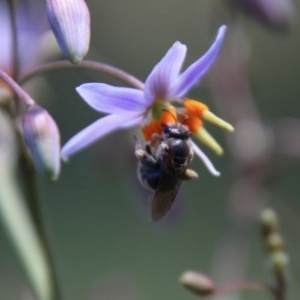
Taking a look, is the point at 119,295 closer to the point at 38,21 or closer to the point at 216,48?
the point at 38,21

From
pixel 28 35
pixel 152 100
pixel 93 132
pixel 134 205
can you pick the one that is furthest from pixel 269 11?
pixel 134 205

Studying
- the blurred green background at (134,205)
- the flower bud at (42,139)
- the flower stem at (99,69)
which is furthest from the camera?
the blurred green background at (134,205)

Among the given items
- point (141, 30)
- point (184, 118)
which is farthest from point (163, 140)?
point (141, 30)

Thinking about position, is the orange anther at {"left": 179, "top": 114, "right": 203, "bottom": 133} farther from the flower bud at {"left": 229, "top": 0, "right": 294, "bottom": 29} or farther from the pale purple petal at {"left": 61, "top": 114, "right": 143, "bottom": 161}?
the flower bud at {"left": 229, "top": 0, "right": 294, "bottom": 29}

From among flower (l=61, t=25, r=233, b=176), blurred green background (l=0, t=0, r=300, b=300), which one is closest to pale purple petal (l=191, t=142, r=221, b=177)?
flower (l=61, t=25, r=233, b=176)

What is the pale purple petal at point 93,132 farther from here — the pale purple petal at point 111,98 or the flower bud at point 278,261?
the flower bud at point 278,261

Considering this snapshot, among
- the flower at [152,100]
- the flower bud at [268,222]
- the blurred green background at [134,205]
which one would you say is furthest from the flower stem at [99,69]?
the blurred green background at [134,205]
